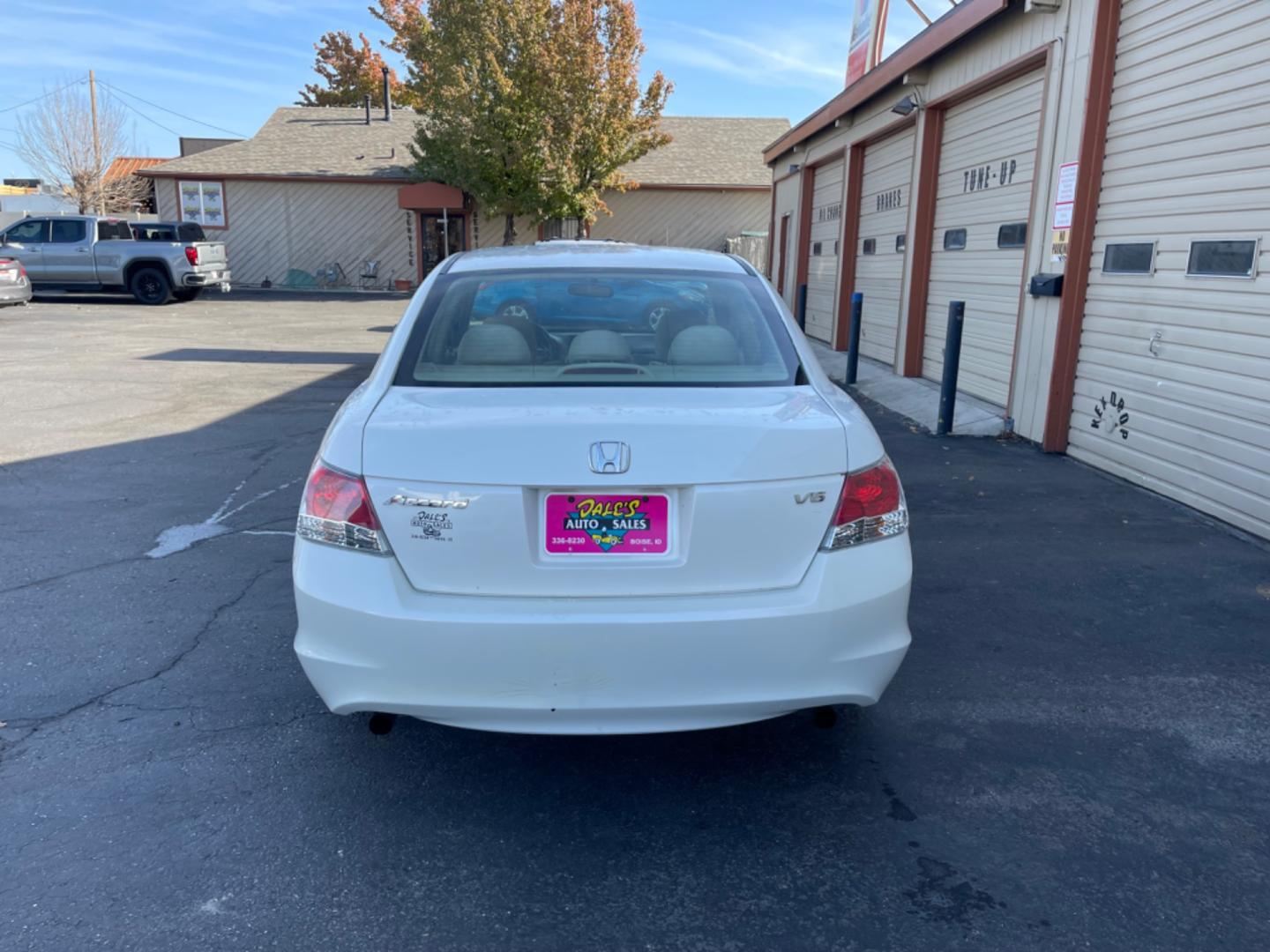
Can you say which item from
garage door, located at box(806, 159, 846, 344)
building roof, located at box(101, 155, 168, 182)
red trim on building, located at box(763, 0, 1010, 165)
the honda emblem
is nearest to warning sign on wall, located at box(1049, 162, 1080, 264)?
red trim on building, located at box(763, 0, 1010, 165)

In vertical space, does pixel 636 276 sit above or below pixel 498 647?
above

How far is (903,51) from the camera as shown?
11.4 m

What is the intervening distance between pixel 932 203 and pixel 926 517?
6622 millimetres

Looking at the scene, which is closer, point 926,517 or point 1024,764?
point 1024,764

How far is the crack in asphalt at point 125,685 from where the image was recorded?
341 centimetres

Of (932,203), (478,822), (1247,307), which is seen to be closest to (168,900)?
(478,822)

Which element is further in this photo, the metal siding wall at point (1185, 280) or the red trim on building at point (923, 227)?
the red trim on building at point (923, 227)

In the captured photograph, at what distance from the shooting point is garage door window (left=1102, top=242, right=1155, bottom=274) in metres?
6.89

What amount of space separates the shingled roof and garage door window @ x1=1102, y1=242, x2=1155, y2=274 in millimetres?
23095

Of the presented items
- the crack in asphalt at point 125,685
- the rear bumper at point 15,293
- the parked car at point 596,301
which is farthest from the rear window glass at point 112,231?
the parked car at point 596,301

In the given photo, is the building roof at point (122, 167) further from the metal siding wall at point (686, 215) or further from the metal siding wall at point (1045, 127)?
the metal siding wall at point (1045, 127)

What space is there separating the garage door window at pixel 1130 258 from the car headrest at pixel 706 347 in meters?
4.79

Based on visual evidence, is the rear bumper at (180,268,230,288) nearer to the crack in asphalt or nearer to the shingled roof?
the shingled roof

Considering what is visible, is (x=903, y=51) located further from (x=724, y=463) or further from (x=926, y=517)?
(x=724, y=463)
